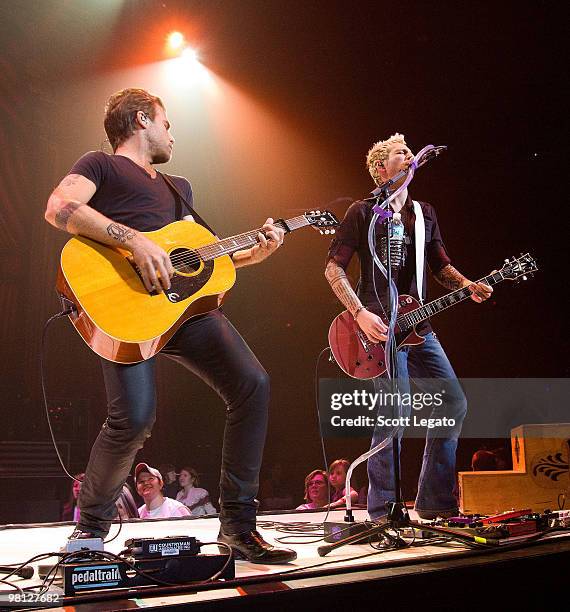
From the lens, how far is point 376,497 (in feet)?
12.0

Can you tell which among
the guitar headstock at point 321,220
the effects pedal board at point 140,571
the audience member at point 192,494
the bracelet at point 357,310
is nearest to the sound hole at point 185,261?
the guitar headstock at point 321,220

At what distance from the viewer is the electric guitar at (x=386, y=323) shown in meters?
3.80

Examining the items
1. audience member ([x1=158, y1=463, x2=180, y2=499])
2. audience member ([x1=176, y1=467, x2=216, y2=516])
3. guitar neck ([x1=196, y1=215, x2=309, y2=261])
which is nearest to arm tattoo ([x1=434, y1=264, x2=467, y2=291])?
guitar neck ([x1=196, y1=215, x2=309, y2=261])

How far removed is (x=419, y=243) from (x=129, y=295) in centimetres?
208

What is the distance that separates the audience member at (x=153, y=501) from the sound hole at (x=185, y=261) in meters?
2.44

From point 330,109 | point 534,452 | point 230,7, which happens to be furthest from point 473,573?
point 230,7

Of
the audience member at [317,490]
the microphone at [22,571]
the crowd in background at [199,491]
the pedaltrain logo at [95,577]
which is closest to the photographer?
the pedaltrain logo at [95,577]

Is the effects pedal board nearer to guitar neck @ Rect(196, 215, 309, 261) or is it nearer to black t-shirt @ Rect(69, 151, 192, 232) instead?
guitar neck @ Rect(196, 215, 309, 261)

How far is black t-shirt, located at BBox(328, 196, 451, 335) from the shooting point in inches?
154

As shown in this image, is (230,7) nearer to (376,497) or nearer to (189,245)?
(189,245)

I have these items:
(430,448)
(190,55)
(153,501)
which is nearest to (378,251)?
(430,448)

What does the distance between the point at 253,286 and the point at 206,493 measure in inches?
88.3

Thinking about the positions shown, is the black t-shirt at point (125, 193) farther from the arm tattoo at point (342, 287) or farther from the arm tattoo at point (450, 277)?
the arm tattoo at point (450, 277)

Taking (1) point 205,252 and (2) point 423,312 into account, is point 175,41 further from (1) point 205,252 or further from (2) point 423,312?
(1) point 205,252
